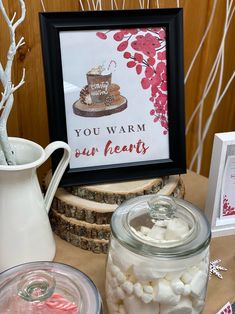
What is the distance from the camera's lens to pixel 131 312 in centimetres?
64

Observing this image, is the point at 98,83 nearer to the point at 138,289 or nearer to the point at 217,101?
the point at 138,289

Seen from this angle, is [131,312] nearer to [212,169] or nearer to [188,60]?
[212,169]

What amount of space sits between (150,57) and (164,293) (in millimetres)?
426

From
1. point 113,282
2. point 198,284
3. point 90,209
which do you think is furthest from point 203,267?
point 90,209

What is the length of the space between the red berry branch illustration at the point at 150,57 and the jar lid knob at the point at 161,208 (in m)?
0.23

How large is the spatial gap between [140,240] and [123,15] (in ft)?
1.32

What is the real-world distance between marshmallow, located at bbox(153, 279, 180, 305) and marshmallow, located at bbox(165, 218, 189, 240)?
6 cm

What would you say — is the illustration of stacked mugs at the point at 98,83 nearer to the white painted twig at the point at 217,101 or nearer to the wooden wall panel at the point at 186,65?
the wooden wall panel at the point at 186,65

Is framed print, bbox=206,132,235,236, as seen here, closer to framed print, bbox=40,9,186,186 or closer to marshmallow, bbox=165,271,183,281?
framed print, bbox=40,9,186,186

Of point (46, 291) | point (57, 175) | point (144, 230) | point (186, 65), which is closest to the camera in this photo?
point (46, 291)

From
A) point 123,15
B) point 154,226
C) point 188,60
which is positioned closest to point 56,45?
point 123,15

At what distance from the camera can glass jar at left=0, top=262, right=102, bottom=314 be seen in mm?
553

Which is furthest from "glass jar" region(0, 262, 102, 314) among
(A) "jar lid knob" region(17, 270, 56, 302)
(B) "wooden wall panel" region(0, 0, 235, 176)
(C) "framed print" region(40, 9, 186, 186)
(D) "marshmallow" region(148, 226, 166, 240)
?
(B) "wooden wall panel" region(0, 0, 235, 176)

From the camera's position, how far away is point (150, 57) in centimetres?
84
